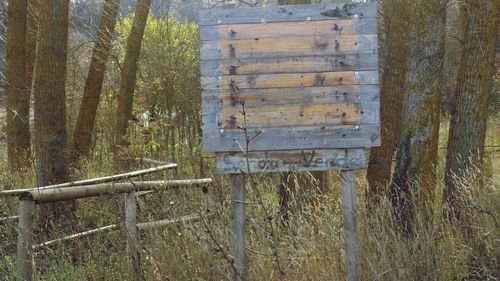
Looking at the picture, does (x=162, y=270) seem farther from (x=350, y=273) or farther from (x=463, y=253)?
(x=463, y=253)

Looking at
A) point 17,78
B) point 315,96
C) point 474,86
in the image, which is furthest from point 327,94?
point 17,78

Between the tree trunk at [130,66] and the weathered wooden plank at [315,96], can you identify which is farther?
the tree trunk at [130,66]

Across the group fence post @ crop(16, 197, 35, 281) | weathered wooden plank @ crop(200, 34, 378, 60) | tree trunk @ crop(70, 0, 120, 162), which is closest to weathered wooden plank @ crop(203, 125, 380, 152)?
weathered wooden plank @ crop(200, 34, 378, 60)

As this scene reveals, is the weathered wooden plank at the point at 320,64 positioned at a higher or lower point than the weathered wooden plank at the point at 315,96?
higher

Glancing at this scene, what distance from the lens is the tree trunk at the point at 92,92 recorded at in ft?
40.2

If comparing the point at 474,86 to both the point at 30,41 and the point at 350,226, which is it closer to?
the point at 350,226

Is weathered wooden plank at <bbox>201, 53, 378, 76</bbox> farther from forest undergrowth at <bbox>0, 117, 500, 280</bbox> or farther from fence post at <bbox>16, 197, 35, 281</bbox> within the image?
fence post at <bbox>16, 197, 35, 281</bbox>

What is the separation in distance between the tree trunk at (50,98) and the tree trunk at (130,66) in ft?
14.6

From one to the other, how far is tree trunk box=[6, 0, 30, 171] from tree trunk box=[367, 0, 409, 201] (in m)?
7.02

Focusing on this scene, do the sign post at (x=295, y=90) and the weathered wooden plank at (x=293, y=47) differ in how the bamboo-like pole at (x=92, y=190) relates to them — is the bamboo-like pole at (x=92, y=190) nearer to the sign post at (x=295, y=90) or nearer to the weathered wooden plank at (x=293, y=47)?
the sign post at (x=295, y=90)

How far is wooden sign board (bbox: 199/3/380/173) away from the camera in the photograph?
4.29m

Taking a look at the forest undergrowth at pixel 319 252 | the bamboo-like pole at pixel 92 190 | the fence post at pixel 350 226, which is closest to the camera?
the fence post at pixel 350 226

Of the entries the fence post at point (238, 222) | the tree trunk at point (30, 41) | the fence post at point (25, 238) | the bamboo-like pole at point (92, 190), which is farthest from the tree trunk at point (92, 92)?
the fence post at point (238, 222)

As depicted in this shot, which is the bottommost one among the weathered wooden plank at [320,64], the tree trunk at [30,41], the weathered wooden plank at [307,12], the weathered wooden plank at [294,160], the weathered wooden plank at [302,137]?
the weathered wooden plank at [294,160]
